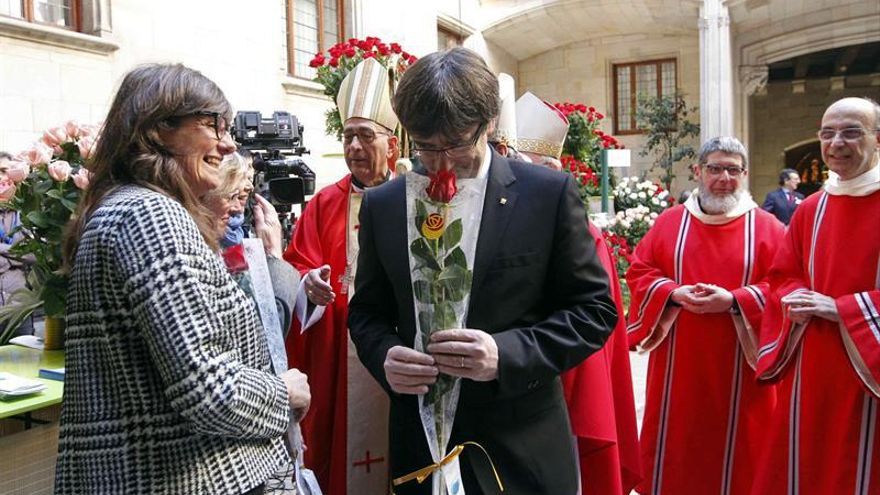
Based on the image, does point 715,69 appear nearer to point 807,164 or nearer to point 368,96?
point 807,164

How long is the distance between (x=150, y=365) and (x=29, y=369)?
4.58 feet

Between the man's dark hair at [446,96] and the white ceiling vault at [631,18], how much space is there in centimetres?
1338

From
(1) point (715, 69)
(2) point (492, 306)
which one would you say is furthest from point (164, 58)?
(1) point (715, 69)

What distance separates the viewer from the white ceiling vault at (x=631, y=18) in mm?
13738

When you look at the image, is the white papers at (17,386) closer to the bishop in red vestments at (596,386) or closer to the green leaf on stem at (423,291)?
the green leaf on stem at (423,291)

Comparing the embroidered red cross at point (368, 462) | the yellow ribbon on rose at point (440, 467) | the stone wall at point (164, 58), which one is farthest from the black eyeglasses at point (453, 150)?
the stone wall at point (164, 58)

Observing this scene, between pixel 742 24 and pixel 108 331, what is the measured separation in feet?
50.2

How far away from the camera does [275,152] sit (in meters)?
2.99

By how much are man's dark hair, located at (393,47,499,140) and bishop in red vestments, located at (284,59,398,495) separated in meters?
1.07

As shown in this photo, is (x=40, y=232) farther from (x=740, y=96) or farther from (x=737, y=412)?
(x=740, y=96)

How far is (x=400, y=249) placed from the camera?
1719 millimetres

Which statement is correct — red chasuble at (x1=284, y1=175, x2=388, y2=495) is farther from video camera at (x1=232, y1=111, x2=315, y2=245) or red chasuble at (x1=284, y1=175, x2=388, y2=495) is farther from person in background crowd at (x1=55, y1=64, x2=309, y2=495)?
person in background crowd at (x1=55, y1=64, x2=309, y2=495)

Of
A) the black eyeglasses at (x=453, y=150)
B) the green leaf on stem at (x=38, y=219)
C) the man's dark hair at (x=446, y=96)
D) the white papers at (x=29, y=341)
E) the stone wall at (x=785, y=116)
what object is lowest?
the white papers at (x=29, y=341)

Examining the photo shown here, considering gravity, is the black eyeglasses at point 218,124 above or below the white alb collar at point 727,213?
above
